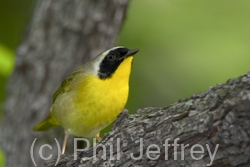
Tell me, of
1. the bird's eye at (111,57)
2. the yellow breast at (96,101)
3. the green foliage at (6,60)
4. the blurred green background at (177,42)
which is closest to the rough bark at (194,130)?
the yellow breast at (96,101)

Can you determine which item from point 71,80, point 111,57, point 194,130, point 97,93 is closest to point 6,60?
point 71,80

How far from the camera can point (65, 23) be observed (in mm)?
5406

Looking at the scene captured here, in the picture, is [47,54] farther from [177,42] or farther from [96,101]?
[177,42]

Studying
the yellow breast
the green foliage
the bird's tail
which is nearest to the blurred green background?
the green foliage

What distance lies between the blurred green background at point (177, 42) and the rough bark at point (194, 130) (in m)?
4.33

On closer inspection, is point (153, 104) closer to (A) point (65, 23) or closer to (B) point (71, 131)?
(A) point (65, 23)

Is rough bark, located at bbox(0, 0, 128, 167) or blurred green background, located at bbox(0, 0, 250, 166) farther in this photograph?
blurred green background, located at bbox(0, 0, 250, 166)

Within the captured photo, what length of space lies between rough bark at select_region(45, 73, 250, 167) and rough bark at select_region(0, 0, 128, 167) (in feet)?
8.18

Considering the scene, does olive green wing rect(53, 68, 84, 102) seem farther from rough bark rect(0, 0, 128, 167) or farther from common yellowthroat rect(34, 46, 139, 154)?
rough bark rect(0, 0, 128, 167)

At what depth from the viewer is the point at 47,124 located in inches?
204

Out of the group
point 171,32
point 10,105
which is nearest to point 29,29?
point 10,105

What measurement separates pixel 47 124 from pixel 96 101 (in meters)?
1.20

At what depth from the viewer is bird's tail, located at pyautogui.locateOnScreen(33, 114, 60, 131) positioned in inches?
199

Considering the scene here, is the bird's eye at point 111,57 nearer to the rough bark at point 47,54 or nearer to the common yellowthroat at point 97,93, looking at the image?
the common yellowthroat at point 97,93
